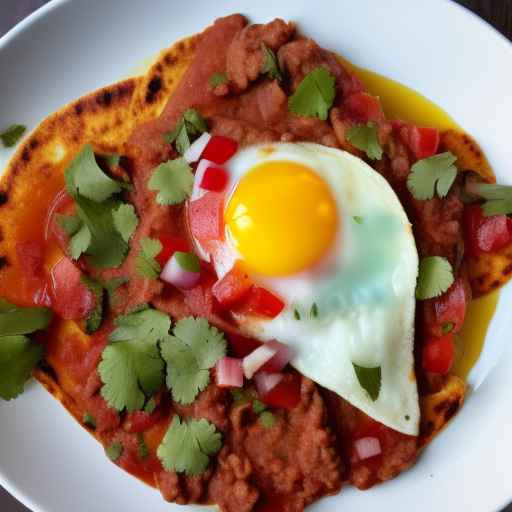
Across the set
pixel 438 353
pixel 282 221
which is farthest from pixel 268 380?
pixel 438 353

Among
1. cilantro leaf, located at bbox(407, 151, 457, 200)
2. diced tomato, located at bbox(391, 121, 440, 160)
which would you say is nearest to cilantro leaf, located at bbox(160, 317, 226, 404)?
cilantro leaf, located at bbox(407, 151, 457, 200)

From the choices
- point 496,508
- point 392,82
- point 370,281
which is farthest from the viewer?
point 392,82

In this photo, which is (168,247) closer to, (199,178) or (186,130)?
(199,178)

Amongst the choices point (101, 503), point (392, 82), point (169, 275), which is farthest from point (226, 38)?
point (101, 503)

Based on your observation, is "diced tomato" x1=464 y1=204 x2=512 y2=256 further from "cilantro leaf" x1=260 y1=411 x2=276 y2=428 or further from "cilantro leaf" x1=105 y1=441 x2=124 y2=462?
"cilantro leaf" x1=105 y1=441 x2=124 y2=462

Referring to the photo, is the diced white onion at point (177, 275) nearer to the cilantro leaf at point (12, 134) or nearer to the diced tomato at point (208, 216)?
the diced tomato at point (208, 216)

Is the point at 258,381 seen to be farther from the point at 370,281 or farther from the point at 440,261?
the point at 440,261

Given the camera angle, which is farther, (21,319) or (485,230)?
(485,230)
